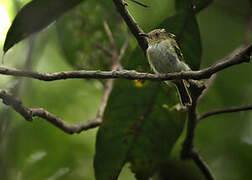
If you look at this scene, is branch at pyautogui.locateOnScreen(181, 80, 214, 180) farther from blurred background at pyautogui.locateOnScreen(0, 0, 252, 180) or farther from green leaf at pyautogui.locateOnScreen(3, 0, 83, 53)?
green leaf at pyautogui.locateOnScreen(3, 0, 83, 53)

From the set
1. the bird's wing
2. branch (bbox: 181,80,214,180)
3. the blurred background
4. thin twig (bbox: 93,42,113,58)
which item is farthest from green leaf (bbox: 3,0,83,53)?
thin twig (bbox: 93,42,113,58)

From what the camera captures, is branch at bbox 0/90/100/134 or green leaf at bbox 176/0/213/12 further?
green leaf at bbox 176/0/213/12

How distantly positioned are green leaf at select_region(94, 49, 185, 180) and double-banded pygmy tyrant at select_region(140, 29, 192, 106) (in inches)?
18.1

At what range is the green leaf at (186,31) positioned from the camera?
306 centimetres

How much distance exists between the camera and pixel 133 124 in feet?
11.3

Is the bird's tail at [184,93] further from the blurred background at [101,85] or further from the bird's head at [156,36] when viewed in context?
the blurred background at [101,85]

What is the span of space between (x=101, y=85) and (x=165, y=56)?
1.92 m

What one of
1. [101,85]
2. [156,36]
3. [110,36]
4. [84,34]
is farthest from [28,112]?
[101,85]

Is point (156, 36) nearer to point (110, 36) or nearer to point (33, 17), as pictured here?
point (33, 17)

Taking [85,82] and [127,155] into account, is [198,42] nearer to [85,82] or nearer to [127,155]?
[127,155]

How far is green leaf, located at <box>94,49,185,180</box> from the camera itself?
3412mm

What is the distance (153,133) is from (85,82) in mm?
1503

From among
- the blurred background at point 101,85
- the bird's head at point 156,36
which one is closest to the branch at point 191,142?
the bird's head at point 156,36

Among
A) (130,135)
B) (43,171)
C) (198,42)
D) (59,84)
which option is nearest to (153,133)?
(130,135)
